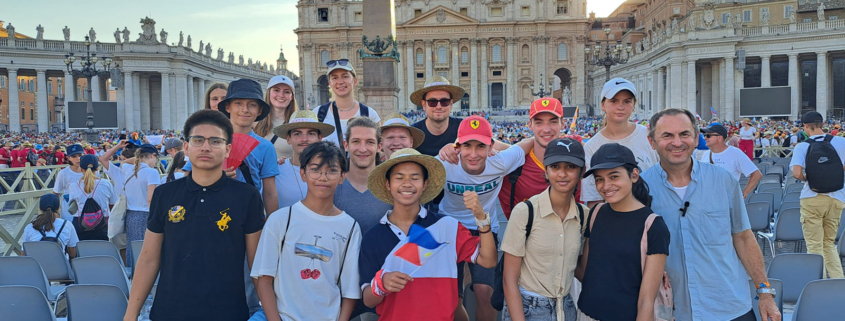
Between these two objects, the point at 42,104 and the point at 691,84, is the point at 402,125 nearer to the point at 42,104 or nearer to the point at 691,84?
the point at 691,84

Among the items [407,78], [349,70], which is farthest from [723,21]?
[349,70]

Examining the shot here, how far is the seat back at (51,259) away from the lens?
5.86 metres

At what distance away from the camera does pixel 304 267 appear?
3.44m

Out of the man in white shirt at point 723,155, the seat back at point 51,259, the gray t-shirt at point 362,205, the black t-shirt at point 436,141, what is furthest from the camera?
the man in white shirt at point 723,155

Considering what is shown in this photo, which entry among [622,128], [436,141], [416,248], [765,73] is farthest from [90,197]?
[765,73]

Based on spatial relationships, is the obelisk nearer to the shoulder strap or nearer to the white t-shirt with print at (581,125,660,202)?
the white t-shirt with print at (581,125,660,202)

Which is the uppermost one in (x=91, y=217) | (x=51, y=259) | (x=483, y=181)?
(x=483, y=181)

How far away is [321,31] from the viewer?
81.2 m

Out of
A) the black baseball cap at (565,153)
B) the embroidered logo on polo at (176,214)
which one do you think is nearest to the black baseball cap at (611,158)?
the black baseball cap at (565,153)

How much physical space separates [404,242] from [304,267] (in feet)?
2.11

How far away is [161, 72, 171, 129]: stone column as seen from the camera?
159 feet

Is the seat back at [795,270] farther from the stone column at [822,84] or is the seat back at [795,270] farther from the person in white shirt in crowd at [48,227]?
the stone column at [822,84]

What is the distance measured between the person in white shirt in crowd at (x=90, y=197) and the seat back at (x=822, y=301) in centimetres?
781

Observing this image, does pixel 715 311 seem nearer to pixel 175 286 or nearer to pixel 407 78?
pixel 175 286
